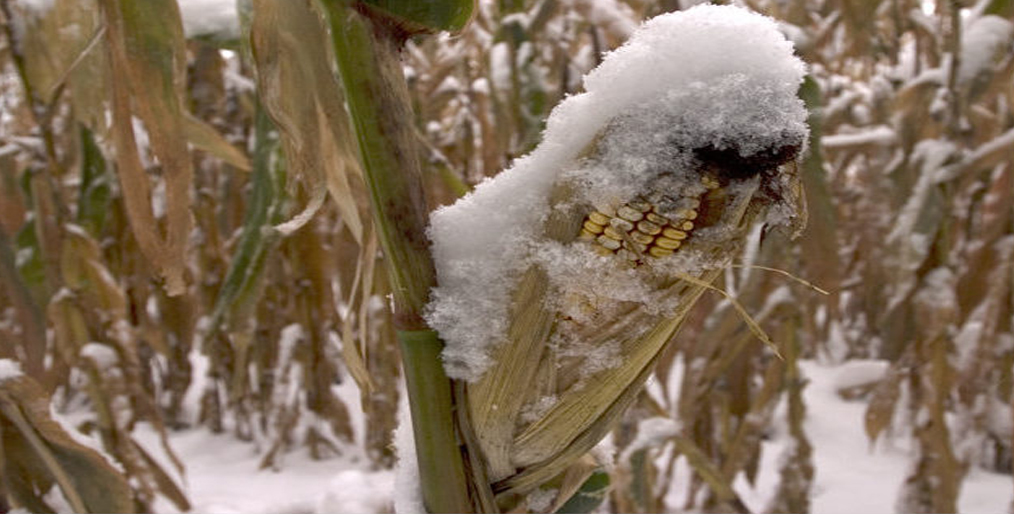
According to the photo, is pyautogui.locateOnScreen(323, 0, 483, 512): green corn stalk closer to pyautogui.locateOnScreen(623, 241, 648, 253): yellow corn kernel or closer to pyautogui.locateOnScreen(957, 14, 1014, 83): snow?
pyautogui.locateOnScreen(623, 241, 648, 253): yellow corn kernel

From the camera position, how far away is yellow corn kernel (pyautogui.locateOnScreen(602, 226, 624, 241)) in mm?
242

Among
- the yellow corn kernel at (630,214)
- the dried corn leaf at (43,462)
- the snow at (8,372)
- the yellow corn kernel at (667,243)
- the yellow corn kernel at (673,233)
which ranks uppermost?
the yellow corn kernel at (630,214)

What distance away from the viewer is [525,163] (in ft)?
0.87

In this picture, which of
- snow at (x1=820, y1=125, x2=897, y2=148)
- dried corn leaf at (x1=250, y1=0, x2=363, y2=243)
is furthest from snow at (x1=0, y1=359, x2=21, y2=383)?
snow at (x1=820, y1=125, x2=897, y2=148)

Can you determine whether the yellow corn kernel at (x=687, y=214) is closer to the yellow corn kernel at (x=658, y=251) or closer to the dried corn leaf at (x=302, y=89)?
the yellow corn kernel at (x=658, y=251)

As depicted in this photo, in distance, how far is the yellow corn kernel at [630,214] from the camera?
0.77 feet

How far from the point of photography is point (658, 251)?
242 millimetres

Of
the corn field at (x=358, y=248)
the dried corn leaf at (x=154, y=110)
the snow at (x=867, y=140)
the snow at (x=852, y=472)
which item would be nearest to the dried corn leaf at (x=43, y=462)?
the corn field at (x=358, y=248)

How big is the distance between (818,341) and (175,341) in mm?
1463

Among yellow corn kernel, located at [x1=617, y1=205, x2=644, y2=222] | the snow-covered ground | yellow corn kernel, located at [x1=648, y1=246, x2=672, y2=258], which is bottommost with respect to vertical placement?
the snow-covered ground

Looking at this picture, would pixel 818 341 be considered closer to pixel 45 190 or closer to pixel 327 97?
pixel 45 190

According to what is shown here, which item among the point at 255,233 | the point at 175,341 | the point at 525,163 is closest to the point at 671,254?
the point at 525,163

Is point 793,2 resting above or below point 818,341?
above

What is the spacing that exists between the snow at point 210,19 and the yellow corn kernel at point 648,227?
0.39m
